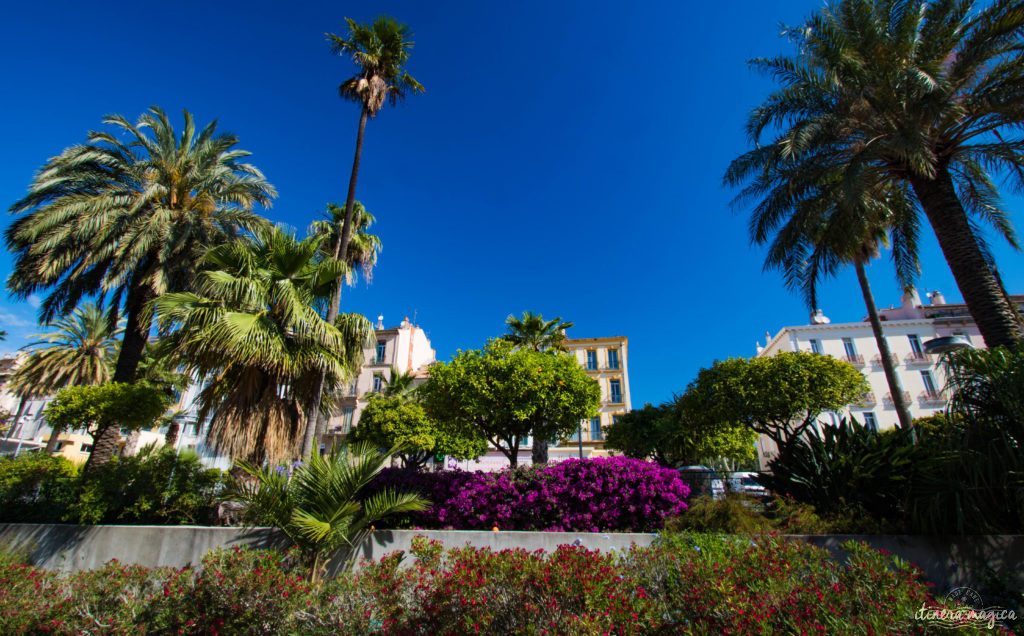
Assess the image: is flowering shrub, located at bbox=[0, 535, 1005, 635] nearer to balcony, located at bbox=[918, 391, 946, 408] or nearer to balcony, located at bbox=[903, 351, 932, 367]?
balcony, located at bbox=[918, 391, 946, 408]

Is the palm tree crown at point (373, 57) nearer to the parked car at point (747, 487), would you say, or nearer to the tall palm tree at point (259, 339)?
the tall palm tree at point (259, 339)

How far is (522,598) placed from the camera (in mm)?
3508

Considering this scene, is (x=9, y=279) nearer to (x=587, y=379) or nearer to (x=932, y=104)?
(x=587, y=379)

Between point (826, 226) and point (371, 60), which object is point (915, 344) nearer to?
point (826, 226)

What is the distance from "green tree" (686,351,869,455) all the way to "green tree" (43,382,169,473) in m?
14.7

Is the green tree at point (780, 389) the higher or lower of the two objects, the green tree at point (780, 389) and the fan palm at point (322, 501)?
the higher

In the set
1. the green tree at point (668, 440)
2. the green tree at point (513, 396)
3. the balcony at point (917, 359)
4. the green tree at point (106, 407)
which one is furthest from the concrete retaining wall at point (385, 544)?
the balcony at point (917, 359)

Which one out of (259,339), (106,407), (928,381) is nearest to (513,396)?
(259,339)

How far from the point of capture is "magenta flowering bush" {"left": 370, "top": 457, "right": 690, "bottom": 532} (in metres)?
7.06

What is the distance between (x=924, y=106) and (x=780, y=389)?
736 centimetres

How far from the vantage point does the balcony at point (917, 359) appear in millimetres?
30641

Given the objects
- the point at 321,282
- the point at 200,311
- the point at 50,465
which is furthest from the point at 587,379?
the point at 50,465

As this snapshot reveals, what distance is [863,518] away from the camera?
19.7 feet

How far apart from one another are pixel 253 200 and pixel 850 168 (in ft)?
52.5
